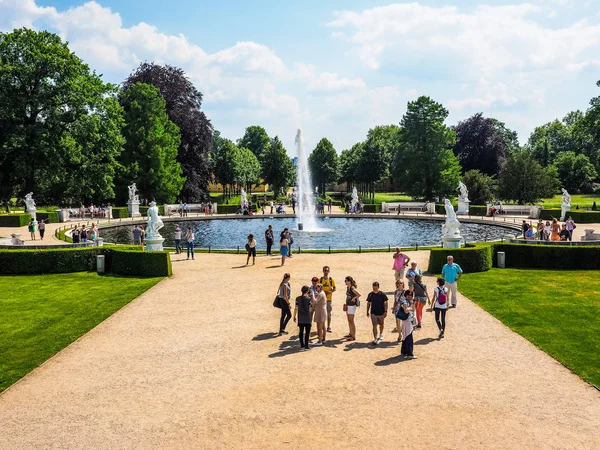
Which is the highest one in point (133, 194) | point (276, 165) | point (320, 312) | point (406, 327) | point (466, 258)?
point (276, 165)

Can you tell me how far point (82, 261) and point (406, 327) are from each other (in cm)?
1756

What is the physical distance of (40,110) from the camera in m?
49.7

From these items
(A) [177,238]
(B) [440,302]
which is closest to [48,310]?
(A) [177,238]

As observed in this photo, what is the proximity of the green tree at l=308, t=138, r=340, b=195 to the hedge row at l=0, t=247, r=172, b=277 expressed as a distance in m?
81.9

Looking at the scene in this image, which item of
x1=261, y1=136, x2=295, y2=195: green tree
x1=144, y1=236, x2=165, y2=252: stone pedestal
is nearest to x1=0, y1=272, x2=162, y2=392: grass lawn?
x1=144, y1=236, x2=165, y2=252: stone pedestal

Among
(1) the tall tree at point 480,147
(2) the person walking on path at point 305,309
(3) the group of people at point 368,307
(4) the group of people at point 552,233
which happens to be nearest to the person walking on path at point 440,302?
(3) the group of people at point 368,307

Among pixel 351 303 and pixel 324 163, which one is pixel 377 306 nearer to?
pixel 351 303

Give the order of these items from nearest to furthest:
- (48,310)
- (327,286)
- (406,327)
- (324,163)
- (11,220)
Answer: (406,327)
(327,286)
(48,310)
(11,220)
(324,163)

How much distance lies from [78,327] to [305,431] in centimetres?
946

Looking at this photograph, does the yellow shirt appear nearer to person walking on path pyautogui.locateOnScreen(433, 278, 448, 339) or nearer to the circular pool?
person walking on path pyautogui.locateOnScreen(433, 278, 448, 339)

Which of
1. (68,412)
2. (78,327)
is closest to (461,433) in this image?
(68,412)

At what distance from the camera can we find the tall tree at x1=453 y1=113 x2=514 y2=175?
8850cm

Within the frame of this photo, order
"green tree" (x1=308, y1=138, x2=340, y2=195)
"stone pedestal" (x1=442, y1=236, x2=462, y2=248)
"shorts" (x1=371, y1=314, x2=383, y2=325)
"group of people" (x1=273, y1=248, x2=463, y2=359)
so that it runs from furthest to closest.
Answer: "green tree" (x1=308, y1=138, x2=340, y2=195)
"stone pedestal" (x1=442, y1=236, x2=462, y2=248)
"shorts" (x1=371, y1=314, x2=383, y2=325)
"group of people" (x1=273, y1=248, x2=463, y2=359)

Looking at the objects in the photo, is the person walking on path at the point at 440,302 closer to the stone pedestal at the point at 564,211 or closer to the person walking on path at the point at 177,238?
the person walking on path at the point at 177,238
